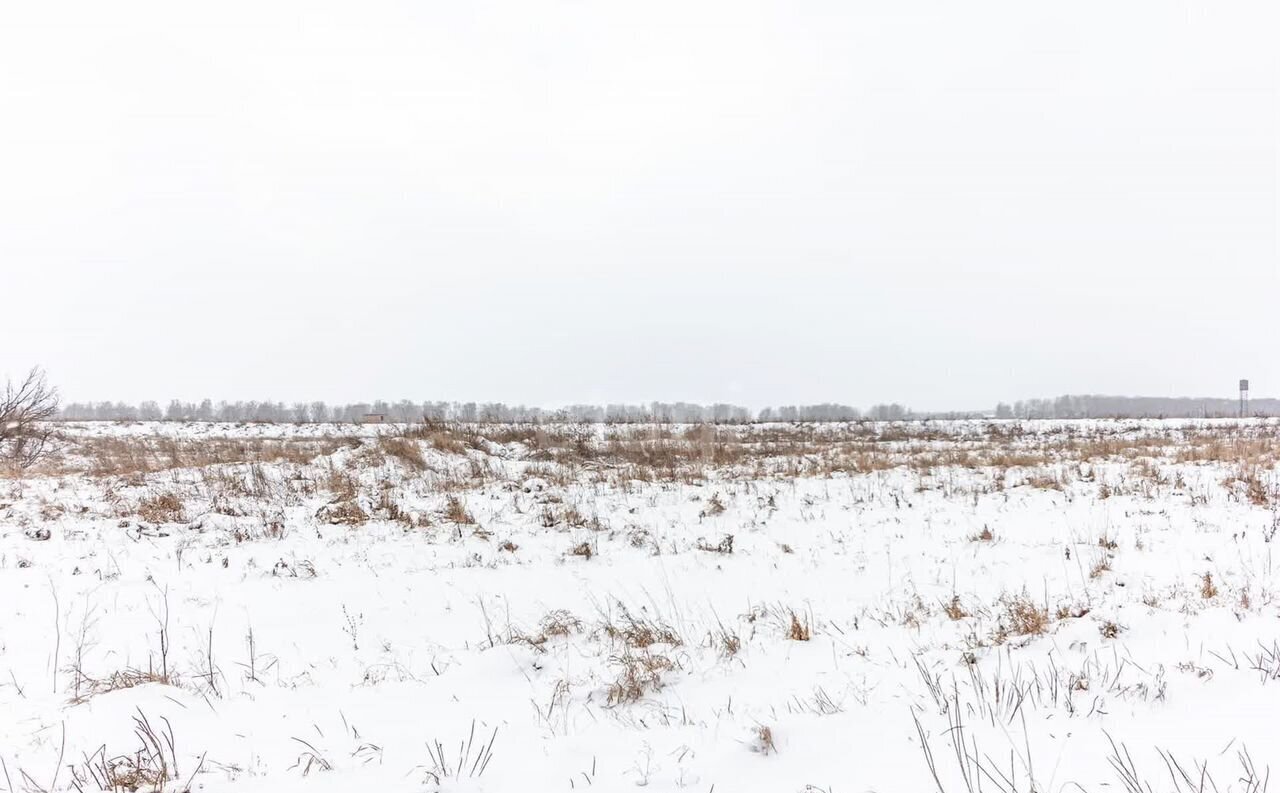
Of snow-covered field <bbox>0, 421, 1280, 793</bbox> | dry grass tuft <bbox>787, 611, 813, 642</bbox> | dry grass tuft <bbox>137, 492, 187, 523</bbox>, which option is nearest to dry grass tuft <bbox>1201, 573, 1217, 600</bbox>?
snow-covered field <bbox>0, 421, 1280, 793</bbox>

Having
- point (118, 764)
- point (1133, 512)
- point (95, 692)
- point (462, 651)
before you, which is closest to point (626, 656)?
point (462, 651)

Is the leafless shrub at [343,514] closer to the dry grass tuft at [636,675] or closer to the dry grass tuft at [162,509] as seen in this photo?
the dry grass tuft at [162,509]

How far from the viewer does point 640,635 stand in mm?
4289

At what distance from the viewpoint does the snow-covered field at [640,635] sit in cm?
249

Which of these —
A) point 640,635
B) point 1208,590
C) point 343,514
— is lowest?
point 640,635

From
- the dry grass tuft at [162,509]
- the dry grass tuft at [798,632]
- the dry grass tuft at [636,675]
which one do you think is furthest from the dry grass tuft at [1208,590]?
the dry grass tuft at [162,509]

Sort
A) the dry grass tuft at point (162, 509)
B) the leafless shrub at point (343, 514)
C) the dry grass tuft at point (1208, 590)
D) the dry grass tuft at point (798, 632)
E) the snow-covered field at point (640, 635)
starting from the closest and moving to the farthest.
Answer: the snow-covered field at point (640, 635) < the dry grass tuft at point (798, 632) < the dry grass tuft at point (1208, 590) < the dry grass tuft at point (162, 509) < the leafless shrub at point (343, 514)

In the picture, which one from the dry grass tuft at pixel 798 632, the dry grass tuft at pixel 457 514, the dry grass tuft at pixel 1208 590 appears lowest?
the dry grass tuft at pixel 798 632

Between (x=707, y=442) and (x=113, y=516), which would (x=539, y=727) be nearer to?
(x=113, y=516)

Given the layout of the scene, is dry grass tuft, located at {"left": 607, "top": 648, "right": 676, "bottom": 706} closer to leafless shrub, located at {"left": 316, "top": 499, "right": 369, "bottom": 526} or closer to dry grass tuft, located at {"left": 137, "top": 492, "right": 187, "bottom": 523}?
leafless shrub, located at {"left": 316, "top": 499, "right": 369, "bottom": 526}

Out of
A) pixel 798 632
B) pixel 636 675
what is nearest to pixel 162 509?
pixel 636 675

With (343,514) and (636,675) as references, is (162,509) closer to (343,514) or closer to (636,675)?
(343,514)

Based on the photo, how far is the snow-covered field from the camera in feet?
8.16

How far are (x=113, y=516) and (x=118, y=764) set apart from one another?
7.62 meters
